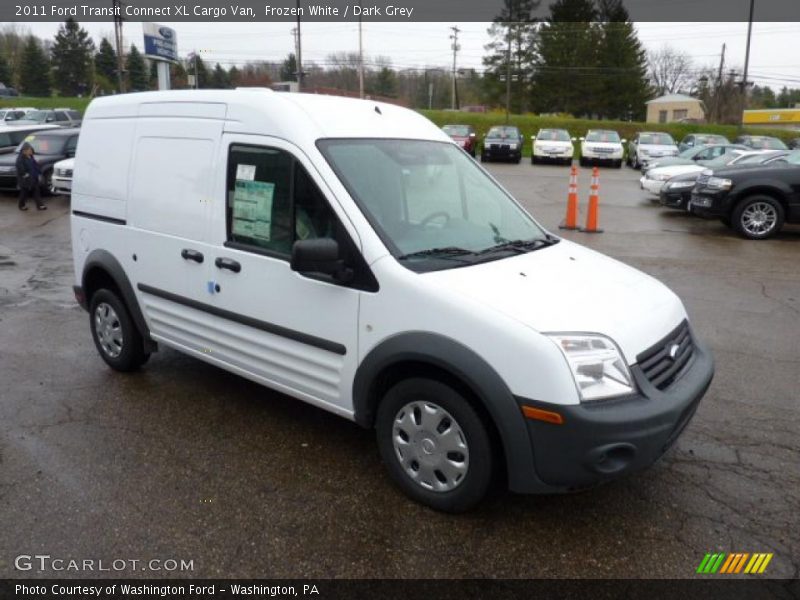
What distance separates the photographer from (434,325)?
10.0ft

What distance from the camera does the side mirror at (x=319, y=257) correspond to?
10.5 feet

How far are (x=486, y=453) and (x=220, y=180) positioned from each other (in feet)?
7.51

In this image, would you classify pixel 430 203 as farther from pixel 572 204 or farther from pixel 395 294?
pixel 572 204

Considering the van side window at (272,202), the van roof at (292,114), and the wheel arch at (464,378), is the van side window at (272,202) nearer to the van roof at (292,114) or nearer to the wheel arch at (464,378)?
the van roof at (292,114)

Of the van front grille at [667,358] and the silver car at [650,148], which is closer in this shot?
the van front grille at [667,358]

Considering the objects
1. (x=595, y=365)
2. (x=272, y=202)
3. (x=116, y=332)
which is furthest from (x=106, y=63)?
(x=595, y=365)

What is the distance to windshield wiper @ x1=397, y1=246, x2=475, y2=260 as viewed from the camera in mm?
3338

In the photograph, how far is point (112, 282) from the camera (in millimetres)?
5035

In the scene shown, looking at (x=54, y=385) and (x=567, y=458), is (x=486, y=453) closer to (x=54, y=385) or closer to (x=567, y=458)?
(x=567, y=458)

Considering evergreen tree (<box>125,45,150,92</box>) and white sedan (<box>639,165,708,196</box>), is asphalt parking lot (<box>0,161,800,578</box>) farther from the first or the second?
evergreen tree (<box>125,45,150,92</box>)

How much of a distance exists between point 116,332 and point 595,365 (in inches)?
148

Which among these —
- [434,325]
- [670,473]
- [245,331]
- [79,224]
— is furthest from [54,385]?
[670,473]

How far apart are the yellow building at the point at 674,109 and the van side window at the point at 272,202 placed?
228ft

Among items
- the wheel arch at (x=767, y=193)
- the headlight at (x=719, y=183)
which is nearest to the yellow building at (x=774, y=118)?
the headlight at (x=719, y=183)
